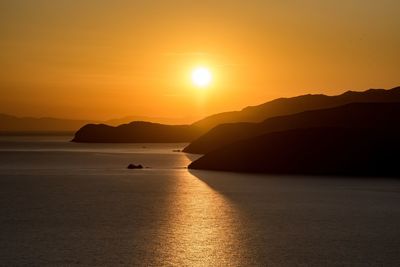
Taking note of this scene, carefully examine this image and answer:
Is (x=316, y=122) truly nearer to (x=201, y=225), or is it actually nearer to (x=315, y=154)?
(x=315, y=154)

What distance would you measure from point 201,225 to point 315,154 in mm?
30611

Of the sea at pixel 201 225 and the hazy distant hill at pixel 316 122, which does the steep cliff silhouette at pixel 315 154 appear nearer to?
the sea at pixel 201 225

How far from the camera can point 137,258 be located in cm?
1449

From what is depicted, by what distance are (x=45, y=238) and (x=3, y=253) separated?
229 centimetres

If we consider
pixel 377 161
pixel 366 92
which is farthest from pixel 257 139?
pixel 366 92

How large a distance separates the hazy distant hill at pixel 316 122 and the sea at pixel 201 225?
143ft

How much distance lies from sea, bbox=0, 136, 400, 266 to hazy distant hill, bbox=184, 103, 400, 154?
43655 millimetres

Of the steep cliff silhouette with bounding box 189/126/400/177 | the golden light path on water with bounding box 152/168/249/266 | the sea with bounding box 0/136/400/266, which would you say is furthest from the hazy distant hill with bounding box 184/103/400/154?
the golden light path on water with bounding box 152/168/249/266

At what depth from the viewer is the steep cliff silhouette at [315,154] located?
46.9 metres

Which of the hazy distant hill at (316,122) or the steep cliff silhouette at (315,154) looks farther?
the hazy distant hill at (316,122)

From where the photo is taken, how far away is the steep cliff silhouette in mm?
46938

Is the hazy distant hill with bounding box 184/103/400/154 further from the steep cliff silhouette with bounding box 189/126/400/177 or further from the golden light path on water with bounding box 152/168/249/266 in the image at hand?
the golden light path on water with bounding box 152/168/249/266

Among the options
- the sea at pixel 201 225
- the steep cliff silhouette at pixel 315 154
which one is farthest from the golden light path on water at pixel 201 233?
the steep cliff silhouette at pixel 315 154

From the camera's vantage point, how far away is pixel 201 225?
782 inches
